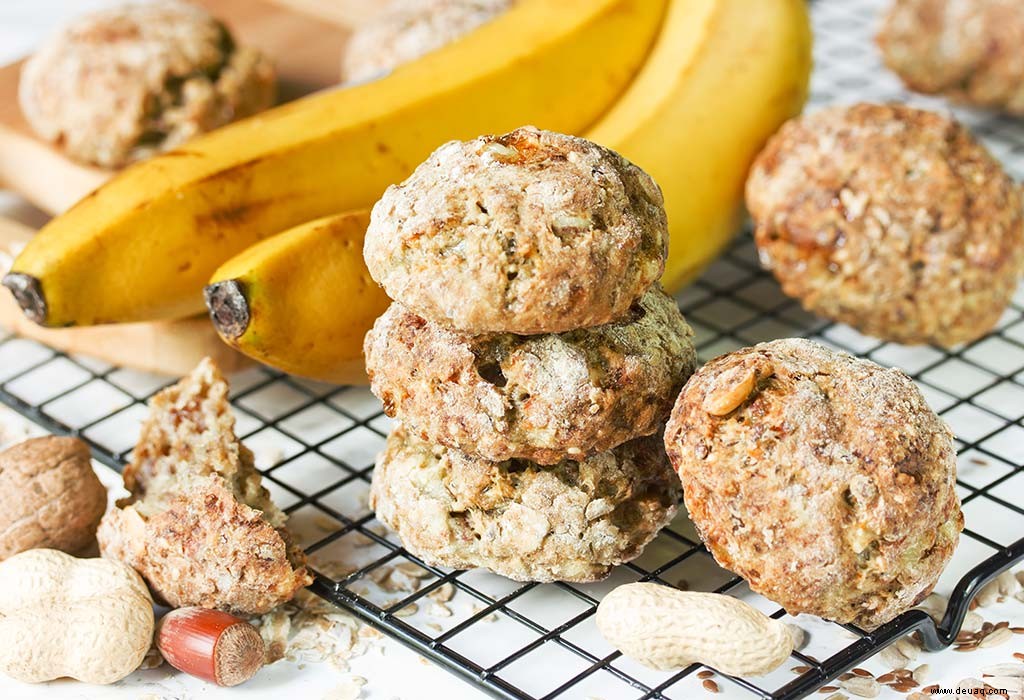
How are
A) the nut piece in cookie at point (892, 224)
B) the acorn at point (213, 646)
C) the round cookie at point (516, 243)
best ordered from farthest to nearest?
1. the nut piece in cookie at point (892, 224)
2. the acorn at point (213, 646)
3. the round cookie at point (516, 243)

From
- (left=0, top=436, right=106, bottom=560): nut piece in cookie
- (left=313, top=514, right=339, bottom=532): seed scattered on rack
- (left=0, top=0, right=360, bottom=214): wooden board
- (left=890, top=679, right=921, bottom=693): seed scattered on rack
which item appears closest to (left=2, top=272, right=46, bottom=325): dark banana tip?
(left=0, top=436, right=106, bottom=560): nut piece in cookie

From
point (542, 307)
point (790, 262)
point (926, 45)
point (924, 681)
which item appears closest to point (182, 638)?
point (542, 307)

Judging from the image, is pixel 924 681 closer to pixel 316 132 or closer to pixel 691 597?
pixel 691 597

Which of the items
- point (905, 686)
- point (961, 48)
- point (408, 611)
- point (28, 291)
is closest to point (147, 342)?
point (28, 291)

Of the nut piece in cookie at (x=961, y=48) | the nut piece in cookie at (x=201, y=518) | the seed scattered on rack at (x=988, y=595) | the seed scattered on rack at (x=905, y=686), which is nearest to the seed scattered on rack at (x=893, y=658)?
the seed scattered on rack at (x=905, y=686)

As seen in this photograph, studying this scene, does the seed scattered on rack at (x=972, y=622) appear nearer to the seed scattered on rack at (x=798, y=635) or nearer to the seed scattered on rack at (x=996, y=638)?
the seed scattered on rack at (x=996, y=638)

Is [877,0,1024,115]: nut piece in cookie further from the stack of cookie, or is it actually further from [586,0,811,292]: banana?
the stack of cookie
